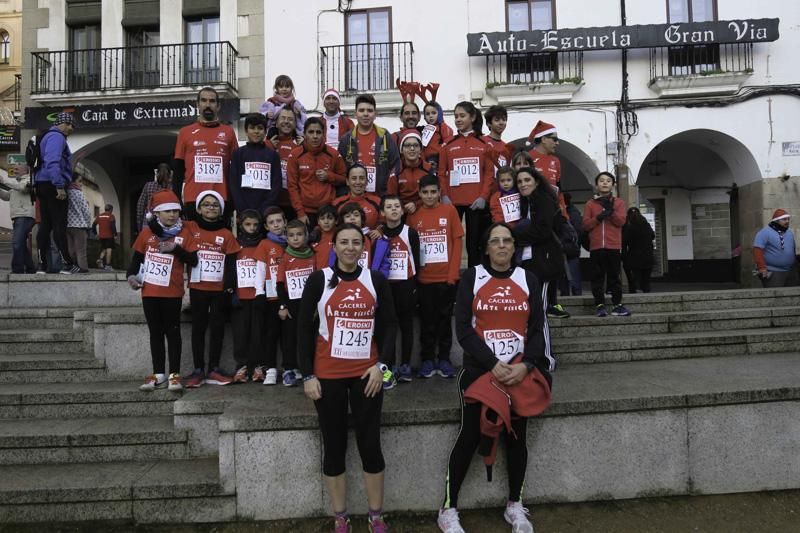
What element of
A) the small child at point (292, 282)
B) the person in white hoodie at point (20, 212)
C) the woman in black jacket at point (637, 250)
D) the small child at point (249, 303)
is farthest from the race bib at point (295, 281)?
the woman in black jacket at point (637, 250)

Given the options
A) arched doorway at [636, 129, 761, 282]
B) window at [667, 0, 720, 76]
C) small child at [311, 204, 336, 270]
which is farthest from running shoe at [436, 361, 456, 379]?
arched doorway at [636, 129, 761, 282]

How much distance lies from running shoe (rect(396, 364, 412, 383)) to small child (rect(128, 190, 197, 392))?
1890 millimetres

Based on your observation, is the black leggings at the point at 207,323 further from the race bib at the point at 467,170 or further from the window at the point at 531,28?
the window at the point at 531,28

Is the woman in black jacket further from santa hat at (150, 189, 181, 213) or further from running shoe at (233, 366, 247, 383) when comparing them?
santa hat at (150, 189, 181, 213)

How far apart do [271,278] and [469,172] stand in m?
2.32

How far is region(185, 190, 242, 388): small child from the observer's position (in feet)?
15.2

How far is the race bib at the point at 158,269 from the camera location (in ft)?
14.6

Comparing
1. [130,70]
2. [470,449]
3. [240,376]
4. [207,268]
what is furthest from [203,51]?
[470,449]

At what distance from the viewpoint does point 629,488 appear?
3738 millimetres

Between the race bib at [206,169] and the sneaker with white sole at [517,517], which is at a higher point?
the race bib at [206,169]

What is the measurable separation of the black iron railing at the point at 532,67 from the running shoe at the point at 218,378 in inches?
390

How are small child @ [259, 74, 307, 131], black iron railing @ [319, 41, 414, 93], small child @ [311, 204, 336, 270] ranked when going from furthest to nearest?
black iron railing @ [319, 41, 414, 93] < small child @ [259, 74, 307, 131] < small child @ [311, 204, 336, 270]

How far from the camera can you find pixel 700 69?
12.2 m

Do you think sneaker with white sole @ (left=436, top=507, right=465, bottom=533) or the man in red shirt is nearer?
sneaker with white sole @ (left=436, top=507, right=465, bottom=533)
